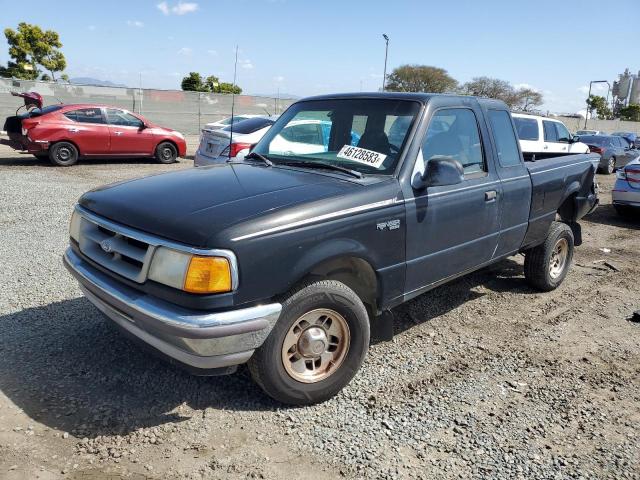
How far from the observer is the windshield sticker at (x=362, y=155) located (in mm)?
3713

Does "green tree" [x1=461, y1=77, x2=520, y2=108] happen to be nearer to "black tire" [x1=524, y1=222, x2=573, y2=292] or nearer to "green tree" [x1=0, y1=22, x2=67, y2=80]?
"green tree" [x1=0, y1=22, x2=67, y2=80]

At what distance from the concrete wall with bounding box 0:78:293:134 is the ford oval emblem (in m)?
21.8

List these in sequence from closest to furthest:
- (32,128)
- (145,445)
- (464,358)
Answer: (145,445) → (464,358) → (32,128)

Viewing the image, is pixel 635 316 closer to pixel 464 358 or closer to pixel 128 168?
pixel 464 358

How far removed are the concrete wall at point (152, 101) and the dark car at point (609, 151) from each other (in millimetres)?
13818

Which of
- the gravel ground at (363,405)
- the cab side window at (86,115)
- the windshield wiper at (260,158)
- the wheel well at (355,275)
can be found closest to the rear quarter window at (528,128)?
the gravel ground at (363,405)

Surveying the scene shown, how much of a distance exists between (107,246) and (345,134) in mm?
1979

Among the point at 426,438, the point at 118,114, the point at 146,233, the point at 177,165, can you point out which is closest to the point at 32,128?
the point at 118,114

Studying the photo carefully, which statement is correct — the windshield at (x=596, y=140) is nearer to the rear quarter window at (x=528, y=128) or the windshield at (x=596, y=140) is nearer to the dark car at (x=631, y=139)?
the dark car at (x=631, y=139)

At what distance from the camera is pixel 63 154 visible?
517 inches

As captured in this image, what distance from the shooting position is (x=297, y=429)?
3.04m

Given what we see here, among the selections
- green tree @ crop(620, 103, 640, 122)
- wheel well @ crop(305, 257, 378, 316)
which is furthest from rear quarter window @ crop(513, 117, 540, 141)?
green tree @ crop(620, 103, 640, 122)

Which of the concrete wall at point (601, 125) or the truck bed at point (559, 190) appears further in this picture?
the concrete wall at point (601, 125)

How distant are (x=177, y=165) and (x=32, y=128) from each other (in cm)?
387
